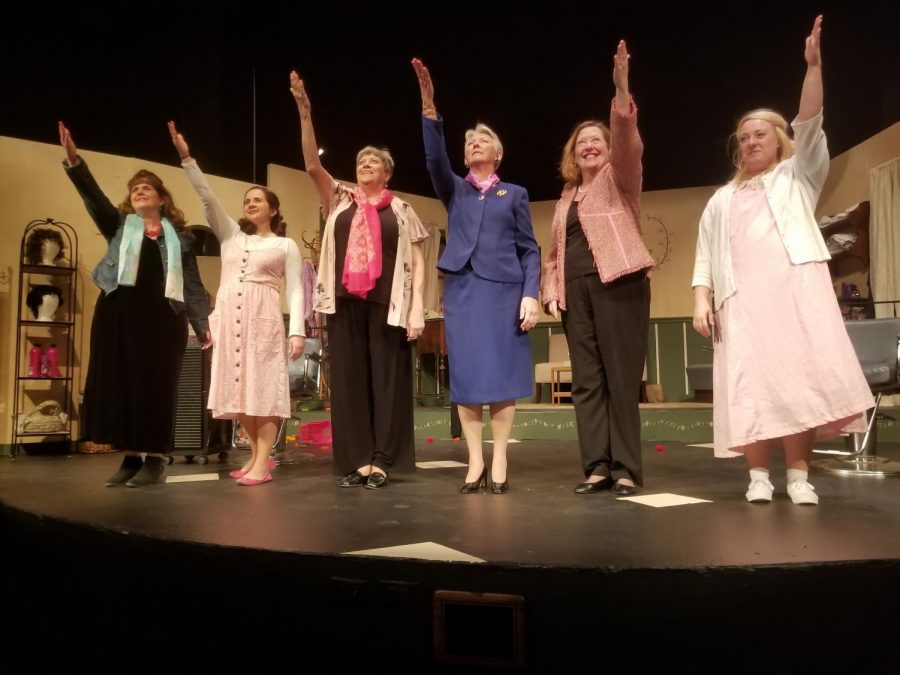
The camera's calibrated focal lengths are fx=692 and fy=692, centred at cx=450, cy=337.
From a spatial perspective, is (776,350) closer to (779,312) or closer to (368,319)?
(779,312)

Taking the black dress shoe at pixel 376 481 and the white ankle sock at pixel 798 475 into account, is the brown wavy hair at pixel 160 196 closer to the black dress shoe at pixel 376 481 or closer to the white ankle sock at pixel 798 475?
the black dress shoe at pixel 376 481

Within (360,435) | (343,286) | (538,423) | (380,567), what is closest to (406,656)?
(380,567)

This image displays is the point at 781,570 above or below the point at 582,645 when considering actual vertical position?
above

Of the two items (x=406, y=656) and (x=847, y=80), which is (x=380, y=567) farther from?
(x=847, y=80)

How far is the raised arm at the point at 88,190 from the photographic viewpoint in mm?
2785

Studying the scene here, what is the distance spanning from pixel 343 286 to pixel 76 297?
11.2 feet

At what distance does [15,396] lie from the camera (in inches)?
190

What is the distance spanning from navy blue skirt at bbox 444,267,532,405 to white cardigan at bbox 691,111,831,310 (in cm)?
73

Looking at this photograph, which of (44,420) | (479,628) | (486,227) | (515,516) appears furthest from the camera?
(44,420)

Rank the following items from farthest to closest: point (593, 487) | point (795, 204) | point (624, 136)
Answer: point (593, 487) < point (624, 136) < point (795, 204)

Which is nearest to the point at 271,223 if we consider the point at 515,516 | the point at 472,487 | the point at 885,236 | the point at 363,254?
the point at 363,254

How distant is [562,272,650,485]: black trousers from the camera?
2510 millimetres

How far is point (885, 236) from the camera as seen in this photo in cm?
623

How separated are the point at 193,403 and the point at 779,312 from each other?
3.13 meters
